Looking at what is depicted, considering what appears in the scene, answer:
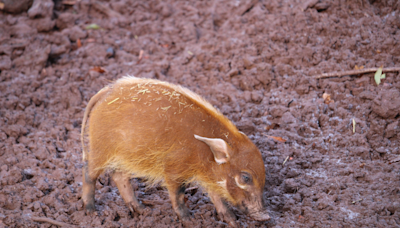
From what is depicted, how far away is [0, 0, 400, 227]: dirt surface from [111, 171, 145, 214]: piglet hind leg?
0.28ft

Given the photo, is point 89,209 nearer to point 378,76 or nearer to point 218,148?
point 218,148

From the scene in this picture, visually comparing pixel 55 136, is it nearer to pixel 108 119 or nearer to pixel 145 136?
pixel 108 119

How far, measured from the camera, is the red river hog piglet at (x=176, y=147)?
136 inches

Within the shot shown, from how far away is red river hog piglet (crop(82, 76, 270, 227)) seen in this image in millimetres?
3467

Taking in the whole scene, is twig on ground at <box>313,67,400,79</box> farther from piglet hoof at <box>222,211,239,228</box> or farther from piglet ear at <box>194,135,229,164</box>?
piglet hoof at <box>222,211,239,228</box>

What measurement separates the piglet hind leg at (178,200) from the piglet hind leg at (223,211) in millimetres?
295

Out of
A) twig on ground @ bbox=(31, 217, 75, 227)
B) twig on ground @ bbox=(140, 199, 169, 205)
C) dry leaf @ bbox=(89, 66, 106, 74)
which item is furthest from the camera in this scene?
dry leaf @ bbox=(89, 66, 106, 74)

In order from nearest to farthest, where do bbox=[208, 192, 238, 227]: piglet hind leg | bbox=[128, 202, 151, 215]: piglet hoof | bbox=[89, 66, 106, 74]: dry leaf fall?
1. bbox=[208, 192, 238, 227]: piglet hind leg
2. bbox=[128, 202, 151, 215]: piglet hoof
3. bbox=[89, 66, 106, 74]: dry leaf

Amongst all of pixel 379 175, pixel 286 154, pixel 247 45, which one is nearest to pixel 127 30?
pixel 247 45

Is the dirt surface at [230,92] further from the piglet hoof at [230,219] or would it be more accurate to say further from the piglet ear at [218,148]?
the piglet ear at [218,148]

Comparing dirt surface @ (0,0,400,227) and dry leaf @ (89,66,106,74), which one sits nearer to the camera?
dirt surface @ (0,0,400,227)

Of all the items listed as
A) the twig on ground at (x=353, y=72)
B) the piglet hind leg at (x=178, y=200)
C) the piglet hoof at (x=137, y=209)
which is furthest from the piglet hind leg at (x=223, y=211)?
the twig on ground at (x=353, y=72)

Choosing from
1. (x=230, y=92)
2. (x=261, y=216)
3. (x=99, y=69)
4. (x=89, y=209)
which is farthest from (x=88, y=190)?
(x=99, y=69)

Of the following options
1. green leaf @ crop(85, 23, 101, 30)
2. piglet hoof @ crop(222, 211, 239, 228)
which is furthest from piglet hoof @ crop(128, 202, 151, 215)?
green leaf @ crop(85, 23, 101, 30)
